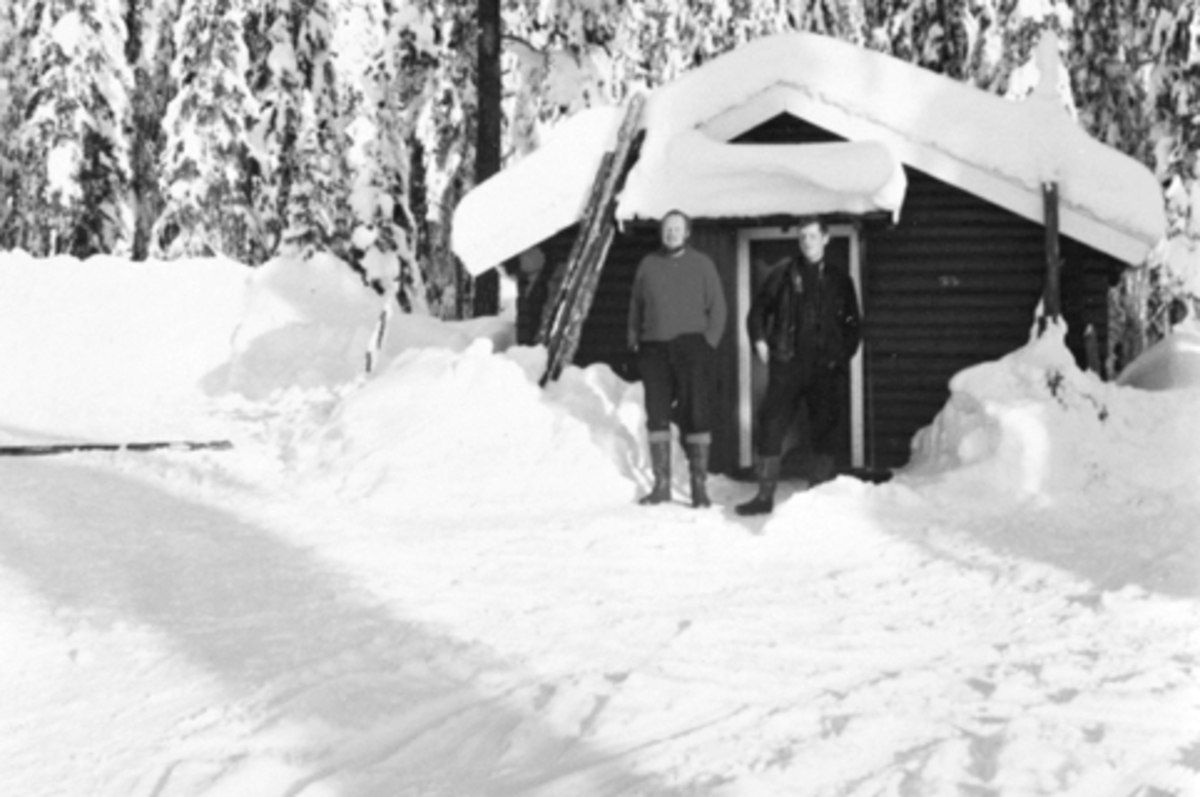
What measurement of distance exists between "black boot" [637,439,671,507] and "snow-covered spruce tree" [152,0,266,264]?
17077 millimetres

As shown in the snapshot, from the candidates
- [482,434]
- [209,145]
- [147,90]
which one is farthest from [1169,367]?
[147,90]

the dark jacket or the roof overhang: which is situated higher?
the roof overhang

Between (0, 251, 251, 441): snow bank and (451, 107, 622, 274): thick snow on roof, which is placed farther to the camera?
(0, 251, 251, 441): snow bank

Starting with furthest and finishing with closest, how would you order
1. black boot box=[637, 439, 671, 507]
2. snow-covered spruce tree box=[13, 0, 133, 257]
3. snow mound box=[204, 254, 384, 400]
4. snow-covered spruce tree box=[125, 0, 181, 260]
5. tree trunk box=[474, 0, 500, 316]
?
snow-covered spruce tree box=[125, 0, 181, 260] < snow-covered spruce tree box=[13, 0, 133, 257] < snow mound box=[204, 254, 384, 400] < tree trunk box=[474, 0, 500, 316] < black boot box=[637, 439, 671, 507]

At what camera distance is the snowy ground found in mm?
3887

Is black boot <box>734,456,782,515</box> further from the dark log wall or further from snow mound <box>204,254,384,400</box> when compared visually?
snow mound <box>204,254,384,400</box>

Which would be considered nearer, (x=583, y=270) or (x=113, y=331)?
(x=583, y=270)

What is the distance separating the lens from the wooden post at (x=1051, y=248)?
992 centimetres

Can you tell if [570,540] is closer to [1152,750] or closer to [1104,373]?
[1152,750]

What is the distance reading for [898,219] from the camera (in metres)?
10.6

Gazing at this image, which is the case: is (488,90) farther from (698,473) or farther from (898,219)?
(698,473)

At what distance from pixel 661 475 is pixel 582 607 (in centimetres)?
288

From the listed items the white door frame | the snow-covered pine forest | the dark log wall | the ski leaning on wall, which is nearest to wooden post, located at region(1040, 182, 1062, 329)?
the dark log wall

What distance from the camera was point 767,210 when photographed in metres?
10.1
